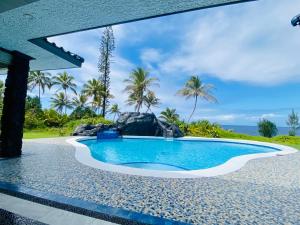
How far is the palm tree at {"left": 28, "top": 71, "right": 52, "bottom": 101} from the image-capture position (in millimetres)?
33481

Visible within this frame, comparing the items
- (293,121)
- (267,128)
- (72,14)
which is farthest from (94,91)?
(293,121)

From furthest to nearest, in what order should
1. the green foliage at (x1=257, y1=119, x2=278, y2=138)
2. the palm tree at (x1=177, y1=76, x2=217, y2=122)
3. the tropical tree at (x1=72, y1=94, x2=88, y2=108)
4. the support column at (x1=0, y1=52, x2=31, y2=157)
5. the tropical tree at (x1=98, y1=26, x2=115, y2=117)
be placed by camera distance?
the tropical tree at (x1=72, y1=94, x2=88, y2=108), the tropical tree at (x1=98, y1=26, x2=115, y2=117), the palm tree at (x1=177, y1=76, x2=217, y2=122), the green foliage at (x1=257, y1=119, x2=278, y2=138), the support column at (x1=0, y1=52, x2=31, y2=157)

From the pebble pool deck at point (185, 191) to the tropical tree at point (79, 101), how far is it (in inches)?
1210

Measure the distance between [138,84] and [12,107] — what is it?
912 inches

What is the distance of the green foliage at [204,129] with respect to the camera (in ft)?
62.7

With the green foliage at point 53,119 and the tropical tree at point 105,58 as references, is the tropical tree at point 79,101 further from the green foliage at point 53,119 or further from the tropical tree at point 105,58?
the green foliage at point 53,119

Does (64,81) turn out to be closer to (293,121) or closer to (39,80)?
(39,80)

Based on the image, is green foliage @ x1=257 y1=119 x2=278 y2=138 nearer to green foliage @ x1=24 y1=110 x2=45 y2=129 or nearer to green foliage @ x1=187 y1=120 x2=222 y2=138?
green foliage @ x1=187 y1=120 x2=222 y2=138

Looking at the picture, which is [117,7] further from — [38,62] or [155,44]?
[155,44]

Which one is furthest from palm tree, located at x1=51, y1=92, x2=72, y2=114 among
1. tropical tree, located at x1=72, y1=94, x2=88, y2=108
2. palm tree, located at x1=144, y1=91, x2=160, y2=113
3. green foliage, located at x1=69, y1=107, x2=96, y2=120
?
palm tree, located at x1=144, y1=91, x2=160, y2=113

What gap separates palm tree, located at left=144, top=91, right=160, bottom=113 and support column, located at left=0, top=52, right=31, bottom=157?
2413cm

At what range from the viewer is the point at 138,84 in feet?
96.9

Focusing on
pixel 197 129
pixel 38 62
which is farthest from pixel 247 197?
pixel 197 129

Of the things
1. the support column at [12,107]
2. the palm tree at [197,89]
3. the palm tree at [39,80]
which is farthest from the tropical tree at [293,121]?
the palm tree at [39,80]
